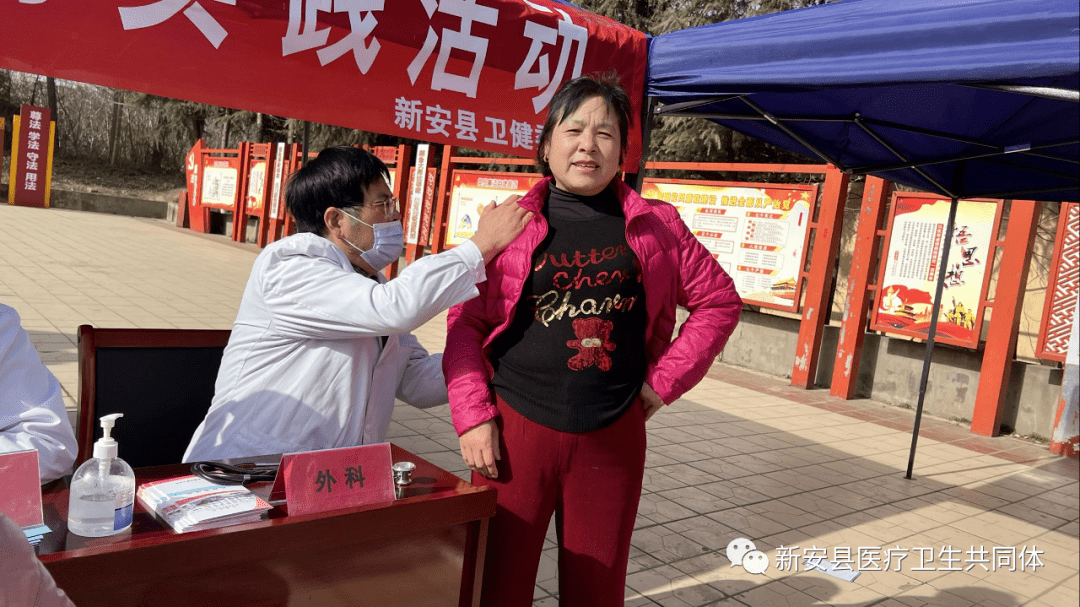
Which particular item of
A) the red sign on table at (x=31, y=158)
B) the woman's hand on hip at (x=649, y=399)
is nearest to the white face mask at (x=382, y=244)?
the woman's hand on hip at (x=649, y=399)

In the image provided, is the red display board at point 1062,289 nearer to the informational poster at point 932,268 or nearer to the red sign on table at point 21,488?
the informational poster at point 932,268

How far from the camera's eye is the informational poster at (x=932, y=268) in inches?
262

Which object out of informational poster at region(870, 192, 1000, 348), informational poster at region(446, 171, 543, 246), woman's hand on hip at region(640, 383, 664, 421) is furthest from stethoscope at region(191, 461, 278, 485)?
informational poster at region(446, 171, 543, 246)

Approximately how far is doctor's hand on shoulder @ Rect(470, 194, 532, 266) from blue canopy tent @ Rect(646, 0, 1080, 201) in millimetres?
1105

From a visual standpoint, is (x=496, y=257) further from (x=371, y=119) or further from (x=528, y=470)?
(x=371, y=119)

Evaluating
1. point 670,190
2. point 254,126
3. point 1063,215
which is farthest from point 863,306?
point 254,126

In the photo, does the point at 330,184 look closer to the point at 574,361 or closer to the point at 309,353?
the point at 309,353

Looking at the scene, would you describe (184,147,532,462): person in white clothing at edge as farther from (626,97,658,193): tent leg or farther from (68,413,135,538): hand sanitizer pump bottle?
(626,97,658,193): tent leg

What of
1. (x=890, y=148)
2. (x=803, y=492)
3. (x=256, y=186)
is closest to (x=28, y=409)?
(x=890, y=148)

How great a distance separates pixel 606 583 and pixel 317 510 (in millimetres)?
767

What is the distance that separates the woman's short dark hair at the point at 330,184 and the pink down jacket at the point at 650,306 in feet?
1.42

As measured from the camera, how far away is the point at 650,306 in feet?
6.26

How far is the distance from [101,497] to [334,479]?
0.41m

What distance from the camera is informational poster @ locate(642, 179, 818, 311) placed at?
781 centimetres
